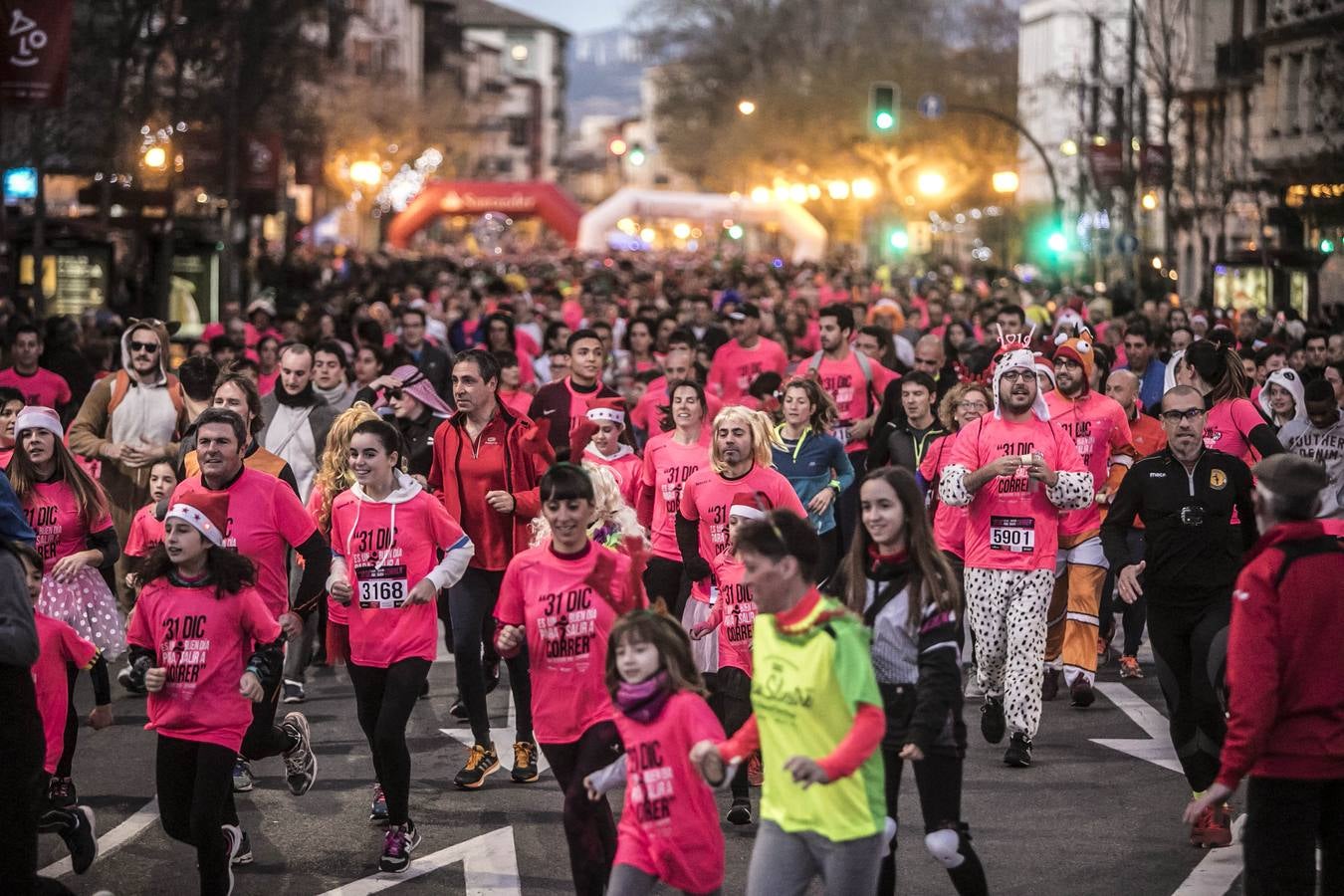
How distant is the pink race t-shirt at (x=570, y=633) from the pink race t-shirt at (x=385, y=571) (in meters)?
1.00

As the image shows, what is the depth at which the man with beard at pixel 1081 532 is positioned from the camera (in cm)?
1148

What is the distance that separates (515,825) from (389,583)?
4.19ft

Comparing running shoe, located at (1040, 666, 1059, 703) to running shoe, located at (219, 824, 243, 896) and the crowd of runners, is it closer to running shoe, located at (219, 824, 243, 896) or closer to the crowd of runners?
the crowd of runners

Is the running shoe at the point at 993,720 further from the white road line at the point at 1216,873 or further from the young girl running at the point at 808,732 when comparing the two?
the young girl running at the point at 808,732

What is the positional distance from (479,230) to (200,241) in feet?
91.9

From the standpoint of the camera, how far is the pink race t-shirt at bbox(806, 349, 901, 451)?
49.7ft

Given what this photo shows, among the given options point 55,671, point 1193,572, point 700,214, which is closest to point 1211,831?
point 1193,572

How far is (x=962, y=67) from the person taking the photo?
299 ft

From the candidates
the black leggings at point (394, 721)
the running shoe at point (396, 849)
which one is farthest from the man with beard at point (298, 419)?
the running shoe at point (396, 849)

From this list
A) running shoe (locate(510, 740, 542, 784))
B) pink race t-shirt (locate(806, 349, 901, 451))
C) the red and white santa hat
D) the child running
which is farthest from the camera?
pink race t-shirt (locate(806, 349, 901, 451))

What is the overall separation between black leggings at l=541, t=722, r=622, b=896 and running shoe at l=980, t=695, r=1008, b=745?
3.09 m

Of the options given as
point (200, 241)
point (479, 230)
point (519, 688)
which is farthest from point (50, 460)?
point (479, 230)

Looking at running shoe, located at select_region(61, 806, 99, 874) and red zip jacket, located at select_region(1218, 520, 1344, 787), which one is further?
running shoe, located at select_region(61, 806, 99, 874)

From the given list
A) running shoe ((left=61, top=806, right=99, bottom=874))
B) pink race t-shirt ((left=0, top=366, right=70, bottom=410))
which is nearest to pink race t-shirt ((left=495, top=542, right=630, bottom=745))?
running shoe ((left=61, top=806, right=99, bottom=874))
